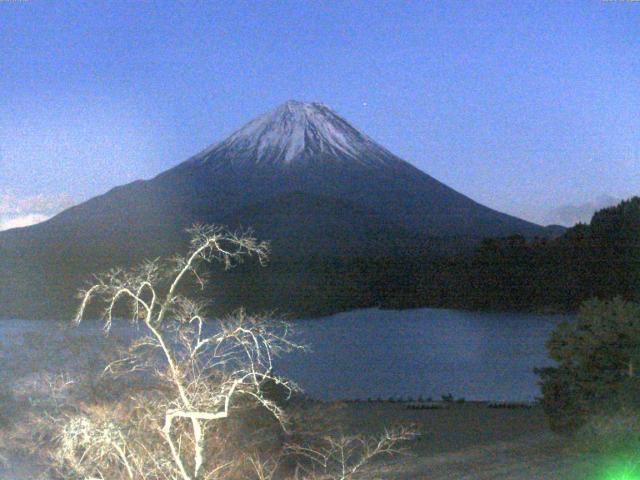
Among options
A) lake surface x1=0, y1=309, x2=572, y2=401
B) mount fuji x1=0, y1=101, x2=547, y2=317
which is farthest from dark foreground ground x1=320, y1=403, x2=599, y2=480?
mount fuji x1=0, y1=101, x2=547, y2=317

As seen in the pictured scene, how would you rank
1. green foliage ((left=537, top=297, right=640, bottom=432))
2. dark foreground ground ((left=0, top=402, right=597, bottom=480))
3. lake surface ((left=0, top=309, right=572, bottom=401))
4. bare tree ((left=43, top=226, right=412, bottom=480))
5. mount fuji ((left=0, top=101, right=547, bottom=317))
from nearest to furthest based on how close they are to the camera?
bare tree ((left=43, top=226, right=412, bottom=480)) < dark foreground ground ((left=0, top=402, right=597, bottom=480)) < green foliage ((left=537, top=297, right=640, bottom=432)) < mount fuji ((left=0, top=101, right=547, bottom=317)) < lake surface ((left=0, top=309, right=572, bottom=401))

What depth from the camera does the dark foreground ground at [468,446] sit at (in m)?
9.57

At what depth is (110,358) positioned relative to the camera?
9.20m

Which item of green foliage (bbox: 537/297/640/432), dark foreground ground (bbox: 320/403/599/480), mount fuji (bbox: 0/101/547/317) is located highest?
mount fuji (bbox: 0/101/547/317)

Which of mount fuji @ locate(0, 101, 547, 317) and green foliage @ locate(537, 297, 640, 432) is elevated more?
mount fuji @ locate(0, 101, 547, 317)

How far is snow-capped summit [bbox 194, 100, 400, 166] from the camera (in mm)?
34031

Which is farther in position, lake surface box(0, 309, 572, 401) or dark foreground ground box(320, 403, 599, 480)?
lake surface box(0, 309, 572, 401)

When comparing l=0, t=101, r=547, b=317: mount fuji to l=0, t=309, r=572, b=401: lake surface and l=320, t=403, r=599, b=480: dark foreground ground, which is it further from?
l=320, t=403, r=599, b=480: dark foreground ground

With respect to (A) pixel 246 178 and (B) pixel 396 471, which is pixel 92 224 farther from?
(B) pixel 396 471

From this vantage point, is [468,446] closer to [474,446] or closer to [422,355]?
[474,446]

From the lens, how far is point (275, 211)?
26.2 metres

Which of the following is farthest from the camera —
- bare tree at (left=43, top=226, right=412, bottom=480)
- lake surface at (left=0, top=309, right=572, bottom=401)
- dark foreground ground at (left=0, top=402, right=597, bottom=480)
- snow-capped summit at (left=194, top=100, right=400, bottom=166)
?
snow-capped summit at (left=194, top=100, right=400, bottom=166)

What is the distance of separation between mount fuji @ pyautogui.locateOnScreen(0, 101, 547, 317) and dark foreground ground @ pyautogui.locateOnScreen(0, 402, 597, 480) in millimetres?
6946

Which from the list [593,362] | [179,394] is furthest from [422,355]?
[179,394]
